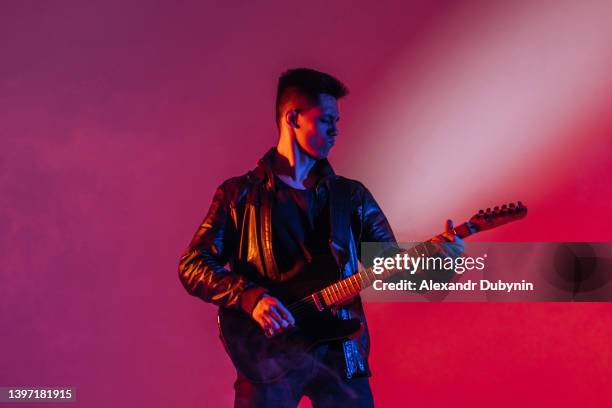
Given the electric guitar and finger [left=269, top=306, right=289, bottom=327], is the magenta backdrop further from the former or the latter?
finger [left=269, top=306, right=289, bottom=327]

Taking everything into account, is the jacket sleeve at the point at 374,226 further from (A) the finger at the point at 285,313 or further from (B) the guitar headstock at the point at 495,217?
(A) the finger at the point at 285,313

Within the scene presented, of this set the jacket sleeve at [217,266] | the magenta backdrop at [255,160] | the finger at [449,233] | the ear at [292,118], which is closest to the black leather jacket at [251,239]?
the jacket sleeve at [217,266]

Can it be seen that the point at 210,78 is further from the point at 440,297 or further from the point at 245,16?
the point at 440,297

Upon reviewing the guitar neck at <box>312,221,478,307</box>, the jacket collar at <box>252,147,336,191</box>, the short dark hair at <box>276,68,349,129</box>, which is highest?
the short dark hair at <box>276,68,349,129</box>

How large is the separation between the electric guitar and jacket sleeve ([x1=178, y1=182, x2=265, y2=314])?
8 cm

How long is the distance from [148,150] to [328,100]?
0.96 metres

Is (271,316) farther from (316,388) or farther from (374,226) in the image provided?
(374,226)

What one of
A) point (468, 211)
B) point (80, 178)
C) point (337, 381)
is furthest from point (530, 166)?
point (80, 178)

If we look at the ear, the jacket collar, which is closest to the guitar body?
the jacket collar

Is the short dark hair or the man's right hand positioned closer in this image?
the man's right hand

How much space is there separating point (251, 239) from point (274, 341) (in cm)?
36

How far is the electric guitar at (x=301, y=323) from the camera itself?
7.57ft

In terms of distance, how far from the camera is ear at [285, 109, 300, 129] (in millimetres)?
2613

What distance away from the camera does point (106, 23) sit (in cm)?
320
